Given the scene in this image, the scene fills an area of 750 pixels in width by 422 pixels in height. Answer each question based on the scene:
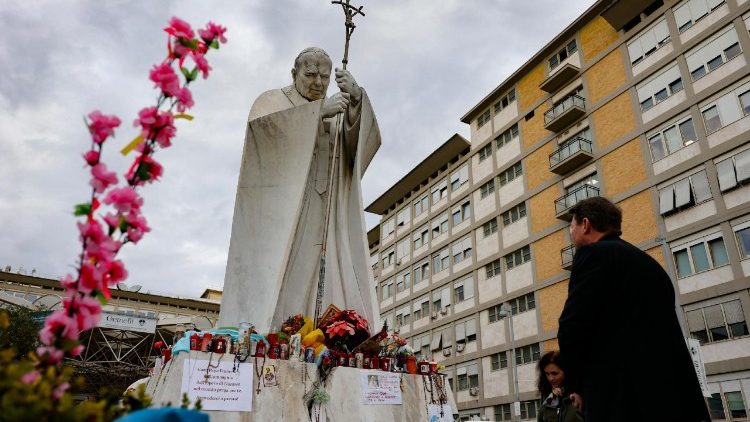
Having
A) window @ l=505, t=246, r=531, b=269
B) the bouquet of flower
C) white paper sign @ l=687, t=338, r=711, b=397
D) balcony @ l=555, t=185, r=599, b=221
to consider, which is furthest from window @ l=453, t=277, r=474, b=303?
the bouquet of flower

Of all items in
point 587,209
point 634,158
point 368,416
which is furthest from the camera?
point 634,158

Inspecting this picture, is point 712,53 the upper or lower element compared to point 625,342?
upper

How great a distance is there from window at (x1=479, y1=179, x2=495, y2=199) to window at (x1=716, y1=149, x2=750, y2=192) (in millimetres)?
14185

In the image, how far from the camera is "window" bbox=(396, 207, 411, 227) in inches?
1696

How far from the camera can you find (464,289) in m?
34.3

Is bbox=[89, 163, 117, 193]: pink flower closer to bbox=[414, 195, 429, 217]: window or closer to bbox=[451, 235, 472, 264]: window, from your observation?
bbox=[451, 235, 472, 264]: window

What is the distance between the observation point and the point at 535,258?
28.7 meters

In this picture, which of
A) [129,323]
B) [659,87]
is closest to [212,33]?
[129,323]

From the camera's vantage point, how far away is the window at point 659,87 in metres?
23.3

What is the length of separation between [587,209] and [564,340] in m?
0.77

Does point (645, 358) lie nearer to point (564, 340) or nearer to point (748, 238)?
point (564, 340)

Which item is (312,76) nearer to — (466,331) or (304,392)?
(304,392)

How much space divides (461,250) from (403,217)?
9067mm

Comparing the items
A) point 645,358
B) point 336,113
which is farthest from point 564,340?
point 336,113
